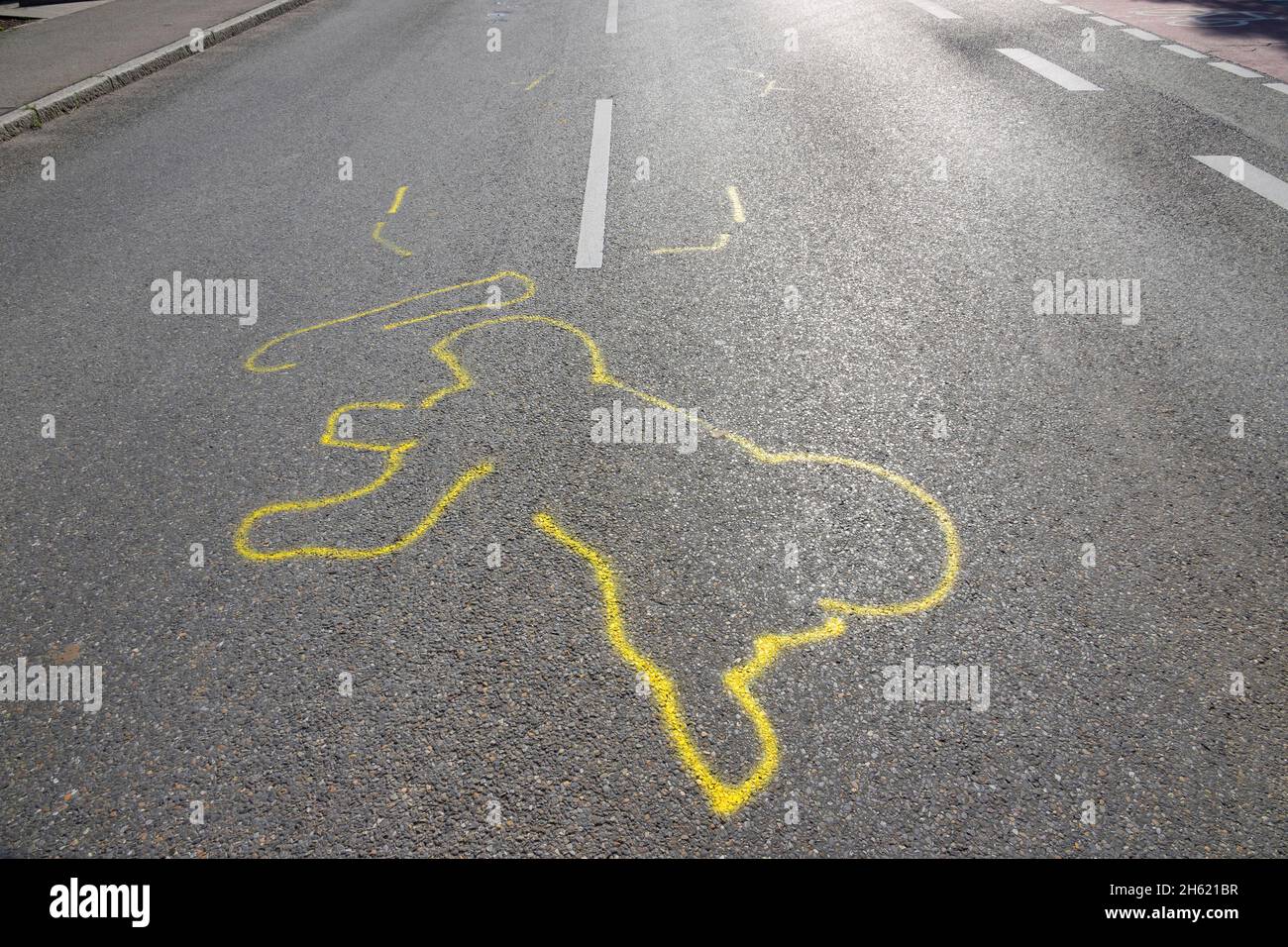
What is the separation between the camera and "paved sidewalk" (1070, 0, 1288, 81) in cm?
941

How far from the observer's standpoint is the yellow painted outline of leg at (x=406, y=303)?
4.59 metres

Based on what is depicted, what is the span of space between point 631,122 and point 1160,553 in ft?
20.0

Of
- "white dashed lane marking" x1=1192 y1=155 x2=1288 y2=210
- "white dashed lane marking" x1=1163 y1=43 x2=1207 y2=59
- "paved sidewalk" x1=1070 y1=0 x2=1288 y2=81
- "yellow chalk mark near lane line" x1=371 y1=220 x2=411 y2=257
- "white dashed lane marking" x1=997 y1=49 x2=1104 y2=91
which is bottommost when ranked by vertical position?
"yellow chalk mark near lane line" x1=371 y1=220 x2=411 y2=257

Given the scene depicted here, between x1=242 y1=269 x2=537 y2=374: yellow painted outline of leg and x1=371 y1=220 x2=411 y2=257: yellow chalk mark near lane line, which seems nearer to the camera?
x1=242 y1=269 x2=537 y2=374: yellow painted outline of leg

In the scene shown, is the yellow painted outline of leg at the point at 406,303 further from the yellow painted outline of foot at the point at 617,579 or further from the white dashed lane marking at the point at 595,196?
the yellow painted outline of foot at the point at 617,579

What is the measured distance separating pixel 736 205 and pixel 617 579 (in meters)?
3.78

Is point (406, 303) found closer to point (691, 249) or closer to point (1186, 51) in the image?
point (691, 249)

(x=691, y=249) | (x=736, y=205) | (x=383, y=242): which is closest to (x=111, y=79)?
(x=383, y=242)

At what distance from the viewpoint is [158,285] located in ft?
18.1

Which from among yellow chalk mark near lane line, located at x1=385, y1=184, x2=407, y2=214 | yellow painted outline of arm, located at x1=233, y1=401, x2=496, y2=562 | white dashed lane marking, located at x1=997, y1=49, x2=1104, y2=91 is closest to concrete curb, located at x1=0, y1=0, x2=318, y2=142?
yellow chalk mark near lane line, located at x1=385, y1=184, x2=407, y2=214

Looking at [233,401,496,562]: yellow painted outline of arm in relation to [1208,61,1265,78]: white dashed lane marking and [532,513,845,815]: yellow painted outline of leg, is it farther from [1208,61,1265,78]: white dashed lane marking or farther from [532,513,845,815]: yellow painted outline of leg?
[1208,61,1265,78]: white dashed lane marking

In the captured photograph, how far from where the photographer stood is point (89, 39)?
39.0 ft

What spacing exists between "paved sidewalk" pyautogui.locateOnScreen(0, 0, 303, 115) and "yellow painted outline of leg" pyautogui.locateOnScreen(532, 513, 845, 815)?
897 cm
